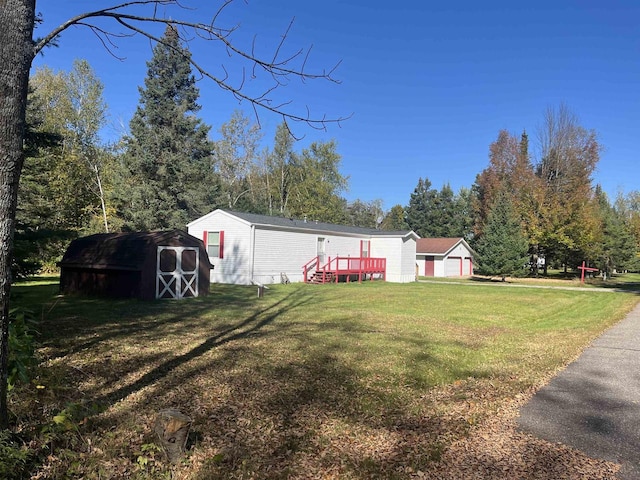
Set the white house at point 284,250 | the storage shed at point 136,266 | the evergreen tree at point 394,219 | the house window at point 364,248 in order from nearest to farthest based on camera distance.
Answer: the storage shed at point 136,266 < the white house at point 284,250 < the house window at point 364,248 < the evergreen tree at point 394,219

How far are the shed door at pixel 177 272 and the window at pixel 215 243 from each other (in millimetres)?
5976

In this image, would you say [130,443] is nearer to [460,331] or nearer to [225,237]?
[460,331]

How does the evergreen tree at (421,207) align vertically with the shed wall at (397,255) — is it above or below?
above

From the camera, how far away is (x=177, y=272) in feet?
44.2

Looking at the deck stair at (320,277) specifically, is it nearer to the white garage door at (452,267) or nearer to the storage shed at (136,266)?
the storage shed at (136,266)

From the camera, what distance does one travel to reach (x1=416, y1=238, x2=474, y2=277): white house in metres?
34.4

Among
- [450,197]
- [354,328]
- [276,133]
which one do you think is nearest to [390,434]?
[354,328]

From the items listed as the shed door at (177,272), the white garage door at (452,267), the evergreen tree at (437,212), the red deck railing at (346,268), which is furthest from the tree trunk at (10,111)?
the evergreen tree at (437,212)

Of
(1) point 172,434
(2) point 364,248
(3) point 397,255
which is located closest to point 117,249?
(1) point 172,434

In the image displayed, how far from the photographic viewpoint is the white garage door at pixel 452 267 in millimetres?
34719

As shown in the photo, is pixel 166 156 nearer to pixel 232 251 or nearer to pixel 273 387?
pixel 232 251

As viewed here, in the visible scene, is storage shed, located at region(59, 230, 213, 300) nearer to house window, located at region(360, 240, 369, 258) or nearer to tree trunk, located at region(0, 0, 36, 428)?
tree trunk, located at region(0, 0, 36, 428)

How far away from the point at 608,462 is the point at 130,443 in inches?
156

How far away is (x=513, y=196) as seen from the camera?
3569cm
